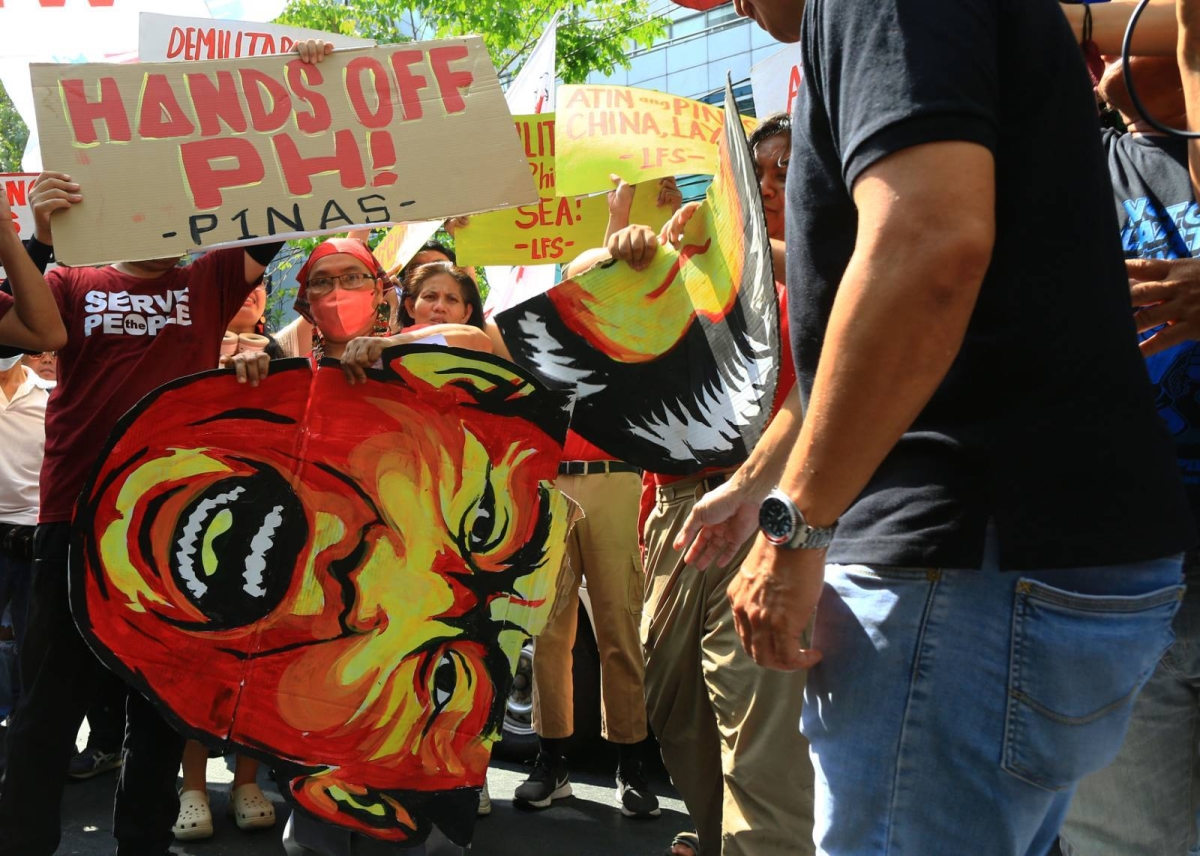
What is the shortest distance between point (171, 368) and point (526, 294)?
2243 mm

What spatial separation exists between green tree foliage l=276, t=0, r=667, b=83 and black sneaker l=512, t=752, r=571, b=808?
8967mm

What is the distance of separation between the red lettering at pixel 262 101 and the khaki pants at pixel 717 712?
5.09 feet

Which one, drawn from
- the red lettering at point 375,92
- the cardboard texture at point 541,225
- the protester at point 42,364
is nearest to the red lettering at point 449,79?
the red lettering at point 375,92

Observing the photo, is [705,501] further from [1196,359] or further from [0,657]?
[0,657]

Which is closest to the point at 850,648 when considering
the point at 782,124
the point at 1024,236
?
the point at 1024,236

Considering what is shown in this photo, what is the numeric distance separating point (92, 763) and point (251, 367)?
2640 millimetres

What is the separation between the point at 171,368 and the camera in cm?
354

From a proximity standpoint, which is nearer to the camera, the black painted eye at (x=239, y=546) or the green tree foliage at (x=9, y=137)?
the black painted eye at (x=239, y=546)

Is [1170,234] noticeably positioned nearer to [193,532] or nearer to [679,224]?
[679,224]

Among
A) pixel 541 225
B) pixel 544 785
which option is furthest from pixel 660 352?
pixel 541 225

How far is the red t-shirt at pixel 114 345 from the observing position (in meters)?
3.48

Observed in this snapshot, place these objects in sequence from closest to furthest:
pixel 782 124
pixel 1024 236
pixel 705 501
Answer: pixel 1024 236
pixel 705 501
pixel 782 124

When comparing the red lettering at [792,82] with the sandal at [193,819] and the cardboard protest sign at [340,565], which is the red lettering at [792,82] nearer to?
the cardboard protest sign at [340,565]

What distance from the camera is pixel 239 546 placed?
3.21 m
